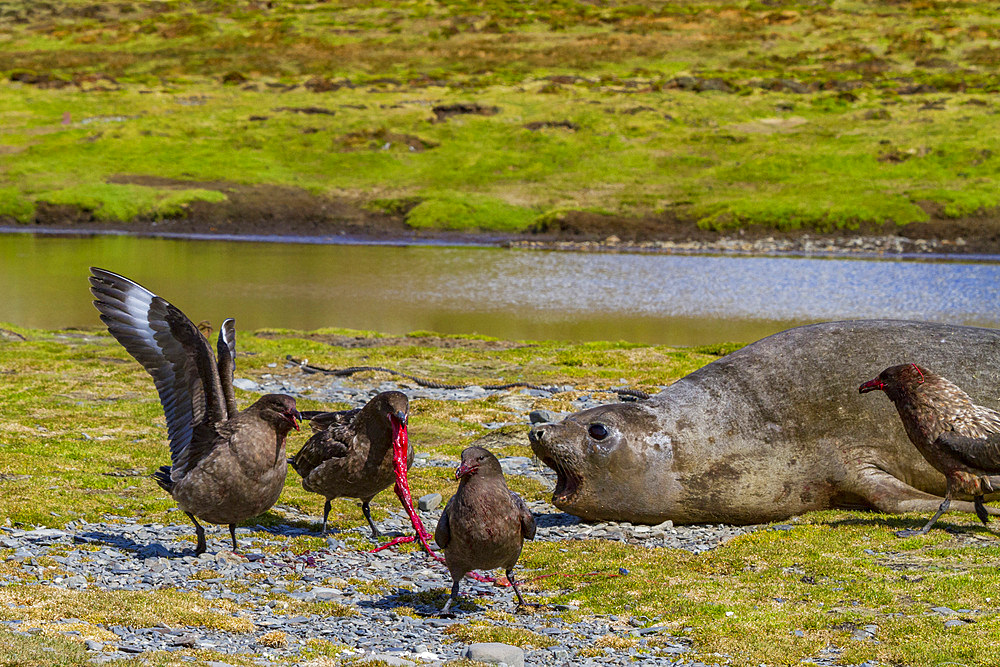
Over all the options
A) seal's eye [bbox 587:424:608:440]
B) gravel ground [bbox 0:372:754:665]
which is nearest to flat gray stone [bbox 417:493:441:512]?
gravel ground [bbox 0:372:754:665]

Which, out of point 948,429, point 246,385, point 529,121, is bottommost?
point 246,385

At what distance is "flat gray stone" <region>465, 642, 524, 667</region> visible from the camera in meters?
10.1

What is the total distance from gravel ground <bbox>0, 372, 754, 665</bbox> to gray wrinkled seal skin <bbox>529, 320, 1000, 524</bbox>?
628 mm

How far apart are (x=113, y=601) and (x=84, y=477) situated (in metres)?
6.96

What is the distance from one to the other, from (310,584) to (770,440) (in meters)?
7.87

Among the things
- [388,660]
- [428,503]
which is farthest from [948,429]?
[388,660]

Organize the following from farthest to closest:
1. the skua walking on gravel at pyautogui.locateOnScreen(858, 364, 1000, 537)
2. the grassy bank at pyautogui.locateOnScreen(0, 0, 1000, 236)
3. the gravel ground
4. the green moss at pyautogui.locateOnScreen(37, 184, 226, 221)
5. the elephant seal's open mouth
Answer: the grassy bank at pyautogui.locateOnScreen(0, 0, 1000, 236), the green moss at pyautogui.locateOnScreen(37, 184, 226, 221), the elephant seal's open mouth, the skua walking on gravel at pyautogui.locateOnScreen(858, 364, 1000, 537), the gravel ground

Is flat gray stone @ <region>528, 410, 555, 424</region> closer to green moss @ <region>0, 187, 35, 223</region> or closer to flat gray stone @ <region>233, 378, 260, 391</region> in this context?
flat gray stone @ <region>233, 378, 260, 391</region>

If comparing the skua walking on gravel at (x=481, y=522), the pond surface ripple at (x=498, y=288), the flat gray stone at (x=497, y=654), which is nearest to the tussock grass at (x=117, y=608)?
the skua walking on gravel at (x=481, y=522)

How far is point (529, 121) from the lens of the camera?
112 metres

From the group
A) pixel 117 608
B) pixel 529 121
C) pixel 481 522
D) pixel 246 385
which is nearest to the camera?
pixel 117 608

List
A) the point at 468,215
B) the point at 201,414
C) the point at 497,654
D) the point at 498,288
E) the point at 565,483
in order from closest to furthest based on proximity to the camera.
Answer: the point at 497,654 < the point at 201,414 < the point at 565,483 < the point at 498,288 < the point at 468,215

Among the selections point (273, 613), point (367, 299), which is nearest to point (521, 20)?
point (367, 299)

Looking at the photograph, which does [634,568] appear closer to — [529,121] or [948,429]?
[948,429]
